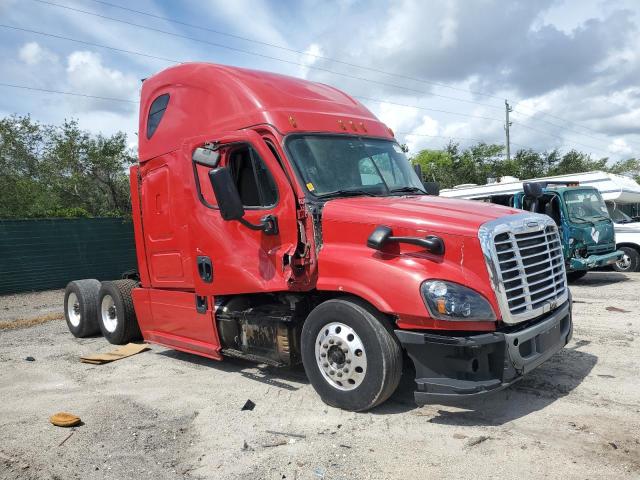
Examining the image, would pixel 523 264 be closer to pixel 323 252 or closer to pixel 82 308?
pixel 323 252

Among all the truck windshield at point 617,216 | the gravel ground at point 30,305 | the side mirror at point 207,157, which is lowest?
the gravel ground at point 30,305

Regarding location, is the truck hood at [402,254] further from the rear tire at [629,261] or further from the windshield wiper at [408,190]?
the rear tire at [629,261]

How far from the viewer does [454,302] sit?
4094 millimetres

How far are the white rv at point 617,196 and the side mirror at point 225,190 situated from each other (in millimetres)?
11647

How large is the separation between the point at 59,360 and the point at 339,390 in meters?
4.57

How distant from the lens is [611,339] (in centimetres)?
689

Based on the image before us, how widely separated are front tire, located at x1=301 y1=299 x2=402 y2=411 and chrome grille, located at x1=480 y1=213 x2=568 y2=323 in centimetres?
97

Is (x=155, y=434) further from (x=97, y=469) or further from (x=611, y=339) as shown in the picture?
(x=611, y=339)

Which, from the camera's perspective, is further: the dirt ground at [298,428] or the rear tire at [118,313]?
the rear tire at [118,313]

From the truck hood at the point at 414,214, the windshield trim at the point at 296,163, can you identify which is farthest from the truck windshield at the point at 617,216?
the windshield trim at the point at 296,163

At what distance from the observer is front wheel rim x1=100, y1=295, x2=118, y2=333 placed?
321 inches

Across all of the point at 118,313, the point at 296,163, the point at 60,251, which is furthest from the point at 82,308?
the point at 60,251

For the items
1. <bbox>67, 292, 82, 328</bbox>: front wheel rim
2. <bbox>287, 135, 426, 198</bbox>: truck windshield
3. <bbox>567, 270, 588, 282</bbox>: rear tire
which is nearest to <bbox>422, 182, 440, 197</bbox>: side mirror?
<bbox>287, 135, 426, 198</bbox>: truck windshield

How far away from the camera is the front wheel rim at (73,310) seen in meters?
8.91
